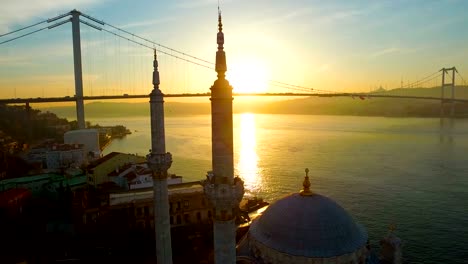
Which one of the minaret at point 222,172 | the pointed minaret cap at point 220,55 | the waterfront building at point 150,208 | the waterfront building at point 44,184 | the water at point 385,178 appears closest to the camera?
the minaret at point 222,172

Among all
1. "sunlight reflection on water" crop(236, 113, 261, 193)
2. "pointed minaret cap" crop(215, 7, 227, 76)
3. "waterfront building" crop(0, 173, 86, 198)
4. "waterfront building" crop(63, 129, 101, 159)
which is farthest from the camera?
"waterfront building" crop(63, 129, 101, 159)

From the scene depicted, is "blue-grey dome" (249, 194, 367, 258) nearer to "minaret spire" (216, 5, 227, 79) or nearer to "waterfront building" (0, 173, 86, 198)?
"minaret spire" (216, 5, 227, 79)

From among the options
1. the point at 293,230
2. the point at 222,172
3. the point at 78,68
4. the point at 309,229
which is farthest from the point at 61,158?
the point at 222,172

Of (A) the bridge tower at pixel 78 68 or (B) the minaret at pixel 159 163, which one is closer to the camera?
(B) the minaret at pixel 159 163

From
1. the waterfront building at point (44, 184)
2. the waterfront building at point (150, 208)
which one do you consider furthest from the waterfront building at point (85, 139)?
the waterfront building at point (150, 208)

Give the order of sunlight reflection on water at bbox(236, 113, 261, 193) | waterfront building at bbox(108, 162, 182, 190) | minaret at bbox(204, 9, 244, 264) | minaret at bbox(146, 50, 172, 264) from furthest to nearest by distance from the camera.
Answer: sunlight reflection on water at bbox(236, 113, 261, 193)
waterfront building at bbox(108, 162, 182, 190)
minaret at bbox(146, 50, 172, 264)
minaret at bbox(204, 9, 244, 264)

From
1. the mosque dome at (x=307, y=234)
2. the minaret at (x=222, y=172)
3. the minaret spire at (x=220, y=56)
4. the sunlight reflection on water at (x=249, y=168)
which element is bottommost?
the sunlight reflection on water at (x=249, y=168)

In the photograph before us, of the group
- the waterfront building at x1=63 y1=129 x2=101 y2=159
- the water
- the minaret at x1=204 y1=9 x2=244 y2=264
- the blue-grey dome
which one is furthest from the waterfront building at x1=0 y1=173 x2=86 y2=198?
the minaret at x1=204 y1=9 x2=244 y2=264

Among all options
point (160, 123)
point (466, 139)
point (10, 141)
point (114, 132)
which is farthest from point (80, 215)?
point (114, 132)

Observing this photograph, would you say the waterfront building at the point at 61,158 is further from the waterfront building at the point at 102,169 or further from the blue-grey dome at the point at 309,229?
the blue-grey dome at the point at 309,229
